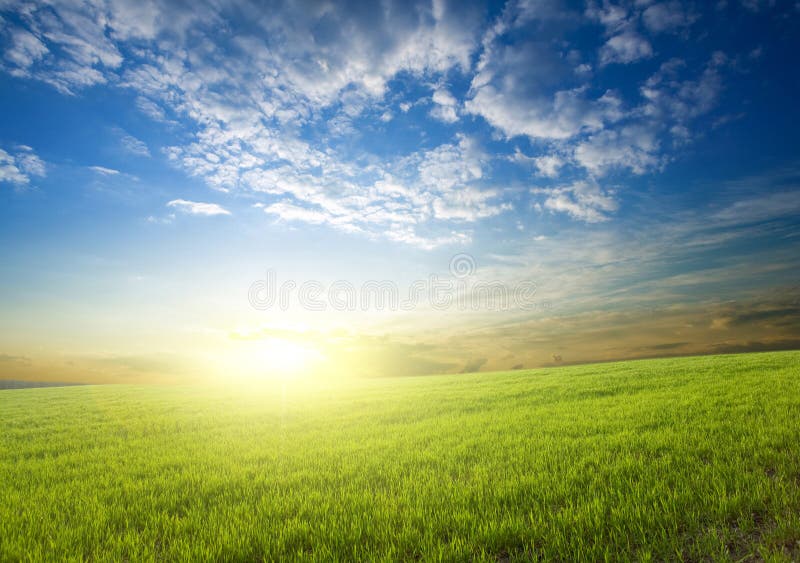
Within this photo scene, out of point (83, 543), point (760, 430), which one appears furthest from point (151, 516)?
point (760, 430)

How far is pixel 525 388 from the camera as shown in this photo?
2077cm

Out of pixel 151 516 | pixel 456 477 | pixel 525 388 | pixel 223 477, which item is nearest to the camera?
pixel 151 516

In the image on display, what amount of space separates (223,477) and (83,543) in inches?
111

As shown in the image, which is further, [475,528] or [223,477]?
[223,477]

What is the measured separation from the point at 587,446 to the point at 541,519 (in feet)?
13.8

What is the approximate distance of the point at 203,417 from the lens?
17.6 m

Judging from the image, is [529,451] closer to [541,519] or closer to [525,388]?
[541,519]

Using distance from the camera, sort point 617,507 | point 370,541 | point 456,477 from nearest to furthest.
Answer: point 370,541, point 617,507, point 456,477

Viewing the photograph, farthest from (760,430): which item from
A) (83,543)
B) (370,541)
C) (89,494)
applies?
(89,494)

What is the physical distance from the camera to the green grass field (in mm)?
4949

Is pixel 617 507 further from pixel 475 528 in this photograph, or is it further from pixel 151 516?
pixel 151 516

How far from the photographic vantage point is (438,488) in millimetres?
6691

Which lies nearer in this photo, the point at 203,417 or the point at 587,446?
the point at 587,446

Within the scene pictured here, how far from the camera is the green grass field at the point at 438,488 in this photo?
195 inches
